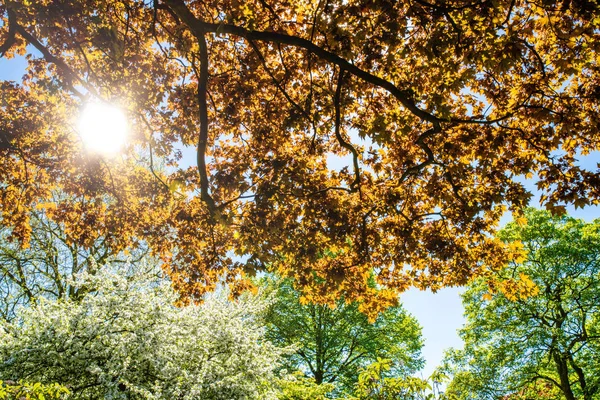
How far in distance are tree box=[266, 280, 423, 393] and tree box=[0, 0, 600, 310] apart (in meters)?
12.7

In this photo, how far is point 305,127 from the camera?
7.79 metres

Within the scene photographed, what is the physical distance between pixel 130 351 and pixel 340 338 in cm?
1323

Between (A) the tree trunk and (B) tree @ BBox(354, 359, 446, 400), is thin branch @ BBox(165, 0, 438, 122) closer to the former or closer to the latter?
(B) tree @ BBox(354, 359, 446, 400)

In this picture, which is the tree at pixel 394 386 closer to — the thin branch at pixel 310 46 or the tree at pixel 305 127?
the tree at pixel 305 127

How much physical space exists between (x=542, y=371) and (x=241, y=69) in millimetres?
20223

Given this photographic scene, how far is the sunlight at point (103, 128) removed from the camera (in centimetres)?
877

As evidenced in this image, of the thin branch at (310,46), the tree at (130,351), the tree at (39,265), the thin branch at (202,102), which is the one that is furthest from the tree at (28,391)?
the tree at (39,265)

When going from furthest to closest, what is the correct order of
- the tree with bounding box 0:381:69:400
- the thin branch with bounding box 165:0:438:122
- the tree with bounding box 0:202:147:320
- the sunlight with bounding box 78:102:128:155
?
the tree with bounding box 0:202:147:320
the sunlight with bounding box 78:102:128:155
the tree with bounding box 0:381:69:400
the thin branch with bounding box 165:0:438:122

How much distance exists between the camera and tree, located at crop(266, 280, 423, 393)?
20641 mm

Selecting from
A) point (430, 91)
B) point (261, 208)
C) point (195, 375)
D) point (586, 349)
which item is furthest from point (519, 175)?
point (586, 349)

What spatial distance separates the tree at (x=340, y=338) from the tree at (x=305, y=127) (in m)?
12.7

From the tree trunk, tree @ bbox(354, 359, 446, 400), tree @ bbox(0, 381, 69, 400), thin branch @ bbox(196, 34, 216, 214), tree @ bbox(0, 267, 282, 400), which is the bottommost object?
tree @ bbox(0, 381, 69, 400)

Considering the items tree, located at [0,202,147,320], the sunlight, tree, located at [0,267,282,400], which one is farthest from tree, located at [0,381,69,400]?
tree, located at [0,202,147,320]

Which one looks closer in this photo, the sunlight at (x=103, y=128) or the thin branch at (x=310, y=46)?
the thin branch at (x=310, y=46)
